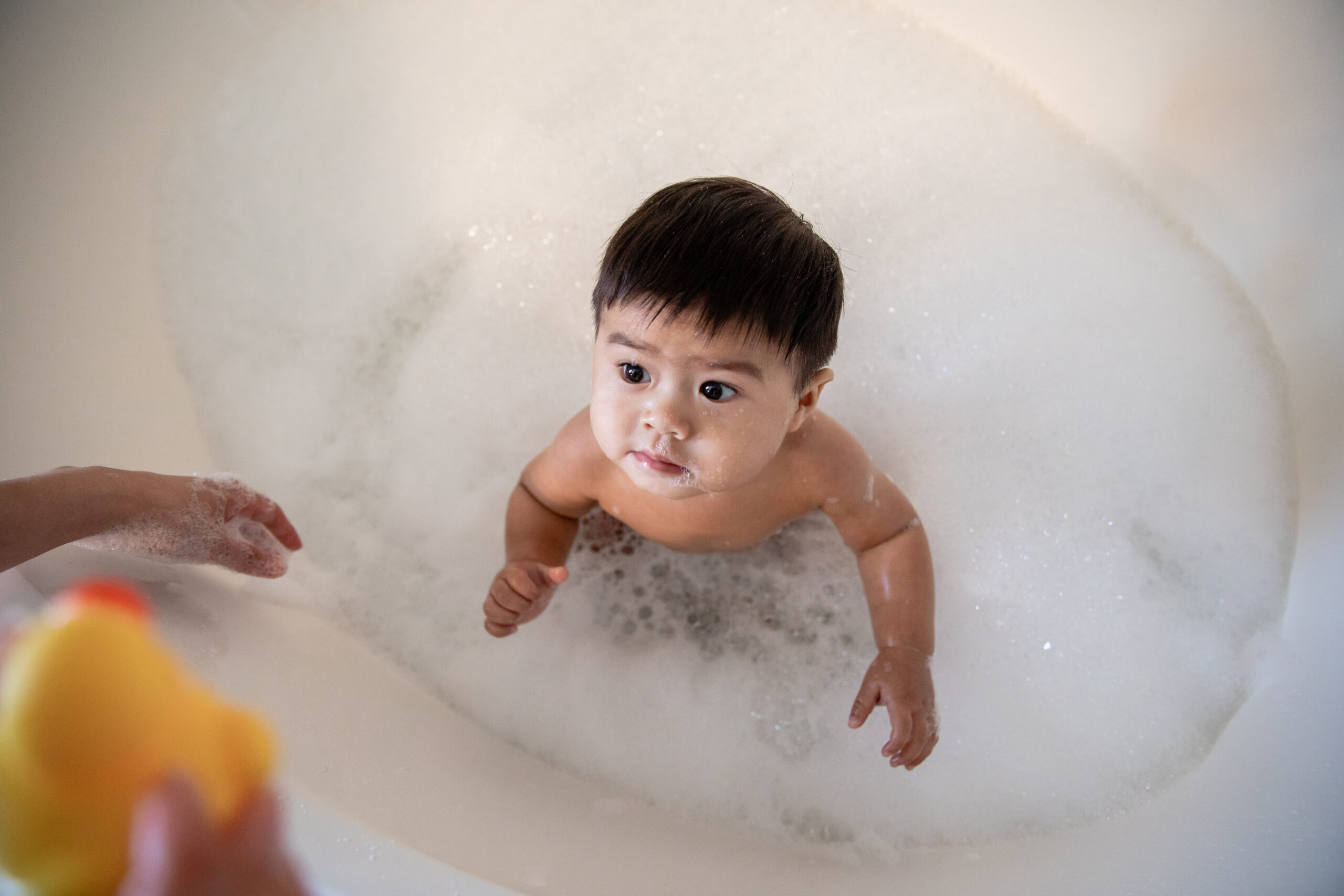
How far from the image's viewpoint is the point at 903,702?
810mm

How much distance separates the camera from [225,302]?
1.07m

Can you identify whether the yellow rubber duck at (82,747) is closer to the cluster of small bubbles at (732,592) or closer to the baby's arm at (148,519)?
the baby's arm at (148,519)

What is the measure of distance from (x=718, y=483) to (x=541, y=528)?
29 cm

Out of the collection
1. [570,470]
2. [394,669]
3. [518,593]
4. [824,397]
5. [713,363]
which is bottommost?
[394,669]

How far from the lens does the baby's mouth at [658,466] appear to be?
692 millimetres

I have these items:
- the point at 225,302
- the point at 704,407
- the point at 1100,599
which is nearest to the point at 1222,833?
the point at 1100,599

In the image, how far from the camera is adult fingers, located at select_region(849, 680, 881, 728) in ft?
2.62

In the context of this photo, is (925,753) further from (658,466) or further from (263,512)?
(263,512)

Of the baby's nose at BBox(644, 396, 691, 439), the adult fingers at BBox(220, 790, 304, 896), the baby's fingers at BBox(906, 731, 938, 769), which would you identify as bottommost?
the adult fingers at BBox(220, 790, 304, 896)

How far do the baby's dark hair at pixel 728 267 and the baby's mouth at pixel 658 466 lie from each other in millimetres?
114

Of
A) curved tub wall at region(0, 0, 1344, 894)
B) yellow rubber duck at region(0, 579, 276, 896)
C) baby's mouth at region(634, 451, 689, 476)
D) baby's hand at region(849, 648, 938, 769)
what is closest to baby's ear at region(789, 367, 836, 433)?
baby's mouth at region(634, 451, 689, 476)

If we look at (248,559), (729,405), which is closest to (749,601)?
(729,405)

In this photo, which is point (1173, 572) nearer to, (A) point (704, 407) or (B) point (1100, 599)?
(B) point (1100, 599)

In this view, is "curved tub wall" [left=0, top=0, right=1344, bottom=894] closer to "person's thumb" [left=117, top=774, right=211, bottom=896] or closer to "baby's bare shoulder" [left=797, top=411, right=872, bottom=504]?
"person's thumb" [left=117, top=774, right=211, bottom=896]
